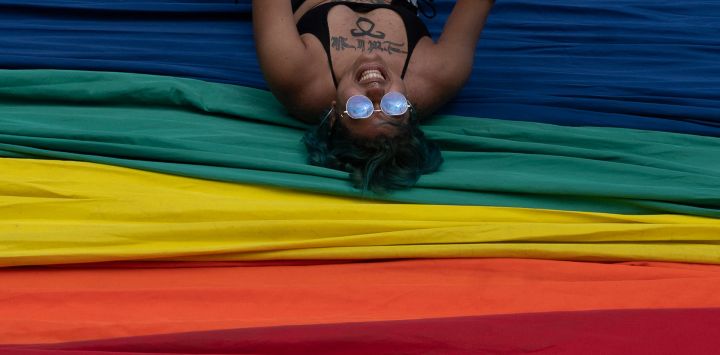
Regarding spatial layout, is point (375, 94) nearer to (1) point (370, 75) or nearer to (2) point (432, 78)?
(1) point (370, 75)

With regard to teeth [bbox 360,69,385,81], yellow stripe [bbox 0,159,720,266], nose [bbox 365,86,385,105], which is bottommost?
yellow stripe [bbox 0,159,720,266]

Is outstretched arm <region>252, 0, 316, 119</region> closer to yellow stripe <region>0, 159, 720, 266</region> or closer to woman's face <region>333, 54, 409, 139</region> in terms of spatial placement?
woman's face <region>333, 54, 409, 139</region>

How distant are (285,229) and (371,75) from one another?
57cm

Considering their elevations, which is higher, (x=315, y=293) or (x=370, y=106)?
(x=370, y=106)

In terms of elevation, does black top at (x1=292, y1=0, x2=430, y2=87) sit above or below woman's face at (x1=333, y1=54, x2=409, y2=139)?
above

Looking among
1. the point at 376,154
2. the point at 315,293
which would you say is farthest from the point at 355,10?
the point at 315,293

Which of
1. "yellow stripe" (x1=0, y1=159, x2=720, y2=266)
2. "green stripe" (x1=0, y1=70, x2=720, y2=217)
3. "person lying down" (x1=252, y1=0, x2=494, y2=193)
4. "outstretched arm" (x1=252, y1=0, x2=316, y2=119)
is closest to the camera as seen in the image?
"yellow stripe" (x1=0, y1=159, x2=720, y2=266)

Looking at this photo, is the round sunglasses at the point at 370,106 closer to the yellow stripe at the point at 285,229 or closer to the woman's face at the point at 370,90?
the woman's face at the point at 370,90

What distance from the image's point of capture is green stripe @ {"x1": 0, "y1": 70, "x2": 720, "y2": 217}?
219 centimetres

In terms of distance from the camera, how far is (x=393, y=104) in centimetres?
236

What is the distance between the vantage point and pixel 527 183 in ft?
7.19

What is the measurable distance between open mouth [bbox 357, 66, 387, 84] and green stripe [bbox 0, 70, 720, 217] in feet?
0.70

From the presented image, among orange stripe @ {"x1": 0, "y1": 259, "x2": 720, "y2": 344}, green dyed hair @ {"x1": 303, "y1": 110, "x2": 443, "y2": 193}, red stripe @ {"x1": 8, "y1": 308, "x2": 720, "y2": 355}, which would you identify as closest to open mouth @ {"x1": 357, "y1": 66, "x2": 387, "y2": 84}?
green dyed hair @ {"x1": 303, "y1": 110, "x2": 443, "y2": 193}

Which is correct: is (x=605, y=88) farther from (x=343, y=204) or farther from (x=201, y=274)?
(x=201, y=274)
